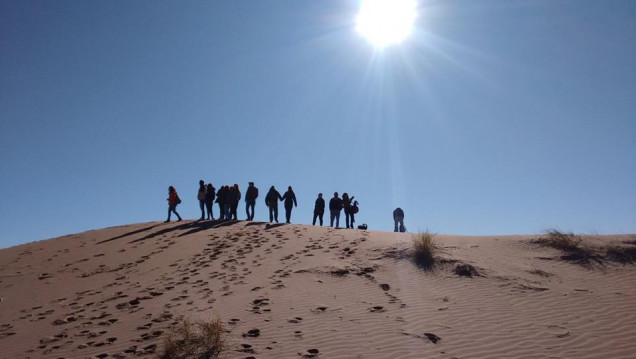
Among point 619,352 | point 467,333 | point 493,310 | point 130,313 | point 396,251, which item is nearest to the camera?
point 619,352

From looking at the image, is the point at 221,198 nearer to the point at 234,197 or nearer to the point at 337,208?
the point at 234,197

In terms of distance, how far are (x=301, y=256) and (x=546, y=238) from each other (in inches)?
249

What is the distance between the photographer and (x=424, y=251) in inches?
354

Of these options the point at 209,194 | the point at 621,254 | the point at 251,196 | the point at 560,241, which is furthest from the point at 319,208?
the point at 621,254

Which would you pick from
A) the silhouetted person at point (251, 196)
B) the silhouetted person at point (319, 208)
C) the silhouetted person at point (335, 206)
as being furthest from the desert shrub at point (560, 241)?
the silhouetted person at point (251, 196)

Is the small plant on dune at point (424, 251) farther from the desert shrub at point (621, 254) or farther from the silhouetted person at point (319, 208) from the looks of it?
the silhouetted person at point (319, 208)

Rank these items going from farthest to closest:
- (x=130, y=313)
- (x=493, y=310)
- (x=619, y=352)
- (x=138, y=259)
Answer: (x=138, y=259) < (x=130, y=313) < (x=493, y=310) < (x=619, y=352)

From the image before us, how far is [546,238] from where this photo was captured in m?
9.74

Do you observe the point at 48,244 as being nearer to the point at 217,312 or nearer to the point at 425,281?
the point at 217,312

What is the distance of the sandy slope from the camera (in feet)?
17.3

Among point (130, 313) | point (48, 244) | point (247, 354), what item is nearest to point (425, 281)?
point (247, 354)

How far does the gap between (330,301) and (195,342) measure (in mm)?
2465

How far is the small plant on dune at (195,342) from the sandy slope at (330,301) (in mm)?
220

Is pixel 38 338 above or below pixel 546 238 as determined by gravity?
below
